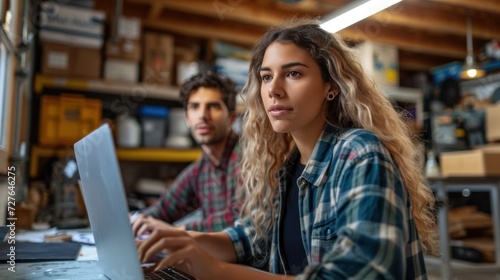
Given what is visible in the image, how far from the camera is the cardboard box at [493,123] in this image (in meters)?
4.19

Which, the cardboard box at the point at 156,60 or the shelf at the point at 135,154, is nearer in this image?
the shelf at the point at 135,154

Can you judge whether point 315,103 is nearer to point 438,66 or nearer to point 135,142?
point 135,142

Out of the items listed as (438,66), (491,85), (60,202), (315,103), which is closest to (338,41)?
(315,103)

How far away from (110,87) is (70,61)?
0.37 m

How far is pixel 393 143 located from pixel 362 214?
343 millimetres

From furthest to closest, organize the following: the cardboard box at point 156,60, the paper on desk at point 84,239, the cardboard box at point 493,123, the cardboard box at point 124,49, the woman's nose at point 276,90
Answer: the cardboard box at point 493,123 → the cardboard box at point 156,60 → the cardboard box at point 124,49 → the paper on desk at point 84,239 → the woman's nose at point 276,90

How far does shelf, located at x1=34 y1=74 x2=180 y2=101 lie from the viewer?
3.22m

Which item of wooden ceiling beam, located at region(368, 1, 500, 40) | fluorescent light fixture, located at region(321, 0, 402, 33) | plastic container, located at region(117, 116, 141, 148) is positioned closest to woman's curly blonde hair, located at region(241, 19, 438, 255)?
fluorescent light fixture, located at region(321, 0, 402, 33)

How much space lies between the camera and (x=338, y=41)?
43.3 inches

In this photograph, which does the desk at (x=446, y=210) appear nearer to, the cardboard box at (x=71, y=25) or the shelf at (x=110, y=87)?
the shelf at (x=110, y=87)

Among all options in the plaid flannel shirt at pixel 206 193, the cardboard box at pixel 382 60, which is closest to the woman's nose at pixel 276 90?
the plaid flannel shirt at pixel 206 193

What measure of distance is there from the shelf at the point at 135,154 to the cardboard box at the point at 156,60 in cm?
64

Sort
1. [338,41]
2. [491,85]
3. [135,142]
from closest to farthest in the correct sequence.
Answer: [338,41], [135,142], [491,85]

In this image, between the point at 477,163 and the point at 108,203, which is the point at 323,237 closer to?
the point at 108,203
